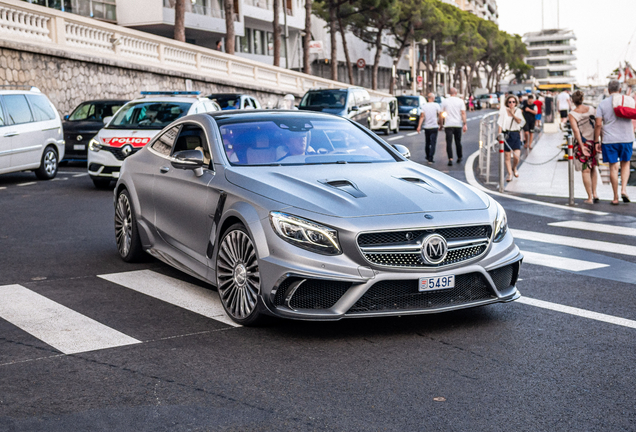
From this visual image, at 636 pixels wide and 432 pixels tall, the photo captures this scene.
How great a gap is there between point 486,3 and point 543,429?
186 m

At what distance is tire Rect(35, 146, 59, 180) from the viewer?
60.0 ft

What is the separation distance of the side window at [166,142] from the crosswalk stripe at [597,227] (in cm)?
561

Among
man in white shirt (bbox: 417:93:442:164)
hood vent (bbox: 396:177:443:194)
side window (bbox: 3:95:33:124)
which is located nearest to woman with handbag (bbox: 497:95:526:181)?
man in white shirt (bbox: 417:93:442:164)

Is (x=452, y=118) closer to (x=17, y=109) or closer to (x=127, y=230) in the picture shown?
(x=17, y=109)

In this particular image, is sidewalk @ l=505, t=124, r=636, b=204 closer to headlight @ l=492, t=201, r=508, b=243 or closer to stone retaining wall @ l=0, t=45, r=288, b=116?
headlight @ l=492, t=201, r=508, b=243

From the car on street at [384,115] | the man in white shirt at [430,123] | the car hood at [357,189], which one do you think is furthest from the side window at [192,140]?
the car on street at [384,115]

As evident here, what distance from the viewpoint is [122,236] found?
8.62m

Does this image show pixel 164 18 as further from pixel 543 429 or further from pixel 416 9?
pixel 543 429

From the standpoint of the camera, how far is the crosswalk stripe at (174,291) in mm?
6504

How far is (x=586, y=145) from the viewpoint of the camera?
13.8 m

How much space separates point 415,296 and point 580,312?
1527mm

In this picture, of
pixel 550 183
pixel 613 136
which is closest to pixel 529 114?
pixel 550 183

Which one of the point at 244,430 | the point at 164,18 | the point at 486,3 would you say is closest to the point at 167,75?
the point at 164,18

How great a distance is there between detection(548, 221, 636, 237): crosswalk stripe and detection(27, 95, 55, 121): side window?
37.0ft
